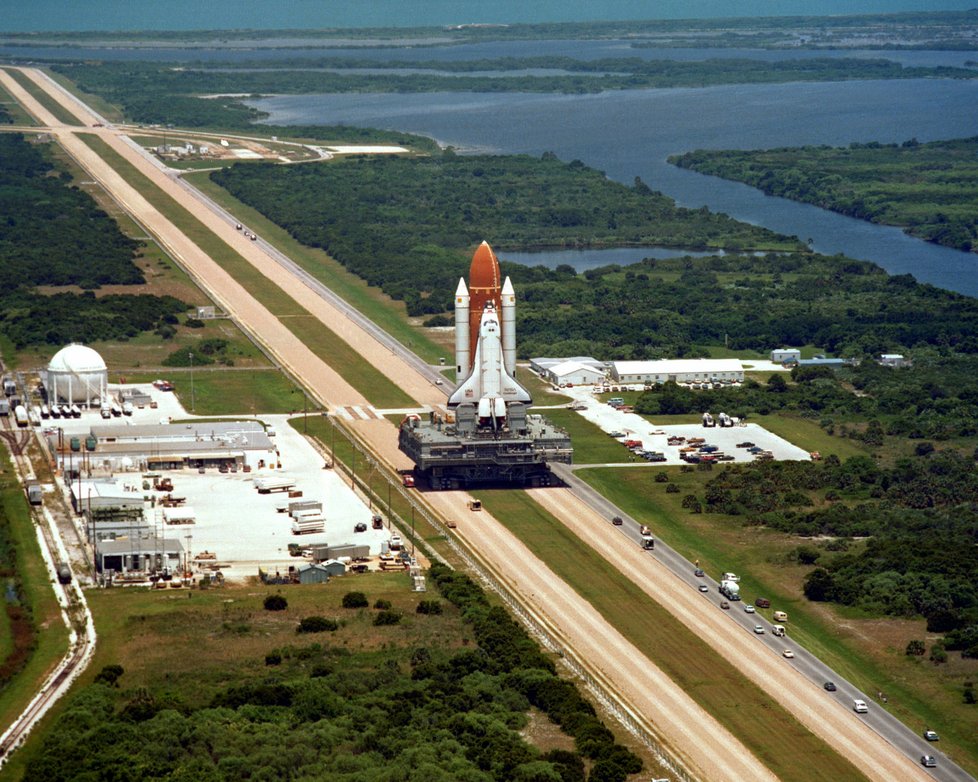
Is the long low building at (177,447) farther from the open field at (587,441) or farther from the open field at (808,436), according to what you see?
the open field at (808,436)

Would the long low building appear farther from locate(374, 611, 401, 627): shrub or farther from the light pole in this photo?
locate(374, 611, 401, 627): shrub

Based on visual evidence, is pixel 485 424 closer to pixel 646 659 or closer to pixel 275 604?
pixel 275 604

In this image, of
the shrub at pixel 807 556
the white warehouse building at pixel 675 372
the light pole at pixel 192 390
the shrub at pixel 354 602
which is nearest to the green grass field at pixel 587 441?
the white warehouse building at pixel 675 372

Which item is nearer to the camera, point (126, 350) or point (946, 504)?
point (946, 504)

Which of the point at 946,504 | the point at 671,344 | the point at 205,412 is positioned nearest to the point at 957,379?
the point at 671,344

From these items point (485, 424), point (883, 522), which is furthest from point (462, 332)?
point (883, 522)

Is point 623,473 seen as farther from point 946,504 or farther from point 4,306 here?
point 4,306

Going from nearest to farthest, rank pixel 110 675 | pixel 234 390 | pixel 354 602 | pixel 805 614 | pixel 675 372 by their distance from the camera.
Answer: pixel 110 675 < pixel 354 602 < pixel 805 614 < pixel 234 390 < pixel 675 372

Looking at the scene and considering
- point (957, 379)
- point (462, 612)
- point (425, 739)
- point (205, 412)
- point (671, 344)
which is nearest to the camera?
point (425, 739)
